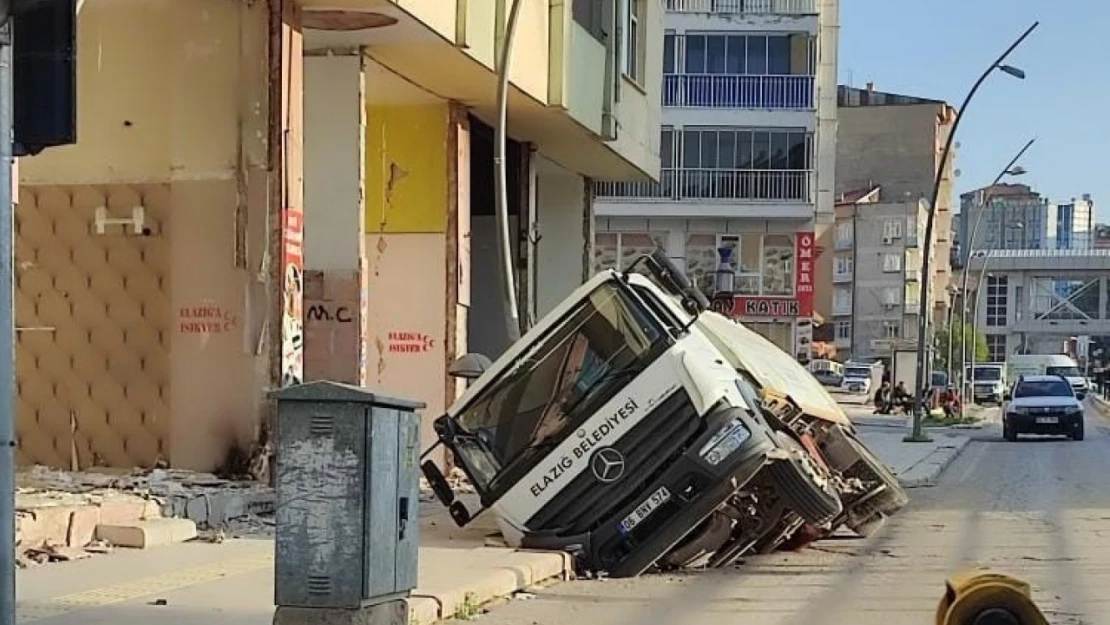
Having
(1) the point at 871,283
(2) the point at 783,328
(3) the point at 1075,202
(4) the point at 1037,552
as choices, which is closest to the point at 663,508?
(4) the point at 1037,552

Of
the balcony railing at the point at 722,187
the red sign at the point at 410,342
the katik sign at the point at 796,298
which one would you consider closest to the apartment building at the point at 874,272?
the katik sign at the point at 796,298

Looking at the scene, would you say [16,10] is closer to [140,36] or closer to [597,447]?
[597,447]

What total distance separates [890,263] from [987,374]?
43.4ft

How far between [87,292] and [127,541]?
3.71 metres

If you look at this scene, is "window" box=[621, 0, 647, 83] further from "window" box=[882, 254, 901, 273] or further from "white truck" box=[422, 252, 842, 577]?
"window" box=[882, 254, 901, 273]

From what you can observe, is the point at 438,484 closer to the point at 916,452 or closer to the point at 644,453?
the point at 644,453

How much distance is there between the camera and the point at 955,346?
8006 cm

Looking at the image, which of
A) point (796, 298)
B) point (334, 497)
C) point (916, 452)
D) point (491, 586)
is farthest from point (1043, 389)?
Answer: point (334, 497)

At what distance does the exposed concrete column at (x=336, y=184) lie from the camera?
15500mm

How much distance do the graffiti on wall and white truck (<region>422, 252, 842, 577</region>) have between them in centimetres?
230

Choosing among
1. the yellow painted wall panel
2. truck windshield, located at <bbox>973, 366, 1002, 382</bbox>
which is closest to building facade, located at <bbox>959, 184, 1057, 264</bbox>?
truck windshield, located at <bbox>973, 366, 1002, 382</bbox>

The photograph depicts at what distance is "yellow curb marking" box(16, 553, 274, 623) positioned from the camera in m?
8.06

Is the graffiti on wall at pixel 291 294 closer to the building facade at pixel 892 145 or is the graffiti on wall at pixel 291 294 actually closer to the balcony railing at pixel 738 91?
the balcony railing at pixel 738 91

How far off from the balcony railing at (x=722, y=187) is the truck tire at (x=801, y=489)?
36.8 metres
